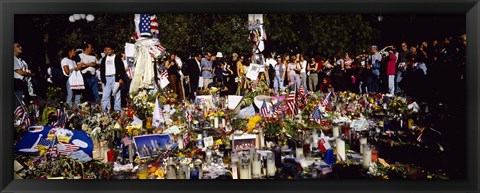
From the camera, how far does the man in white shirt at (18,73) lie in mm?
4078

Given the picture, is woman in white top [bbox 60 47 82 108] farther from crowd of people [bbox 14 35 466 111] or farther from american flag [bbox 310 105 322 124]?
american flag [bbox 310 105 322 124]

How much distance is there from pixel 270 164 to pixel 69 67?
6.57 ft

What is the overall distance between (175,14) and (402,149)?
93.0 inches

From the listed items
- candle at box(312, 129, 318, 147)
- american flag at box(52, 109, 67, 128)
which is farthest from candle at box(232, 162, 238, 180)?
american flag at box(52, 109, 67, 128)

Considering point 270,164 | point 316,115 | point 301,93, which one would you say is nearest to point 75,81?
point 270,164

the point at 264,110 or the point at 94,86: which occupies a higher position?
the point at 94,86

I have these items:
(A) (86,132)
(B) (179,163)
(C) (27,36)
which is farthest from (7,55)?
(B) (179,163)

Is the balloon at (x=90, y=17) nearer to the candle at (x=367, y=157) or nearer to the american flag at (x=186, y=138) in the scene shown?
the american flag at (x=186, y=138)

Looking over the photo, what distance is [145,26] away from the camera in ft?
13.4

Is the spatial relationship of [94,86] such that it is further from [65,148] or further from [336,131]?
[336,131]

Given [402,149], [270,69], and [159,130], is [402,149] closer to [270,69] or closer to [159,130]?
[270,69]

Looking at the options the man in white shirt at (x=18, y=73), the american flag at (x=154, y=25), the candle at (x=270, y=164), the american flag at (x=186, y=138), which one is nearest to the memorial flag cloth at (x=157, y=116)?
the american flag at (x=186, y=138)
